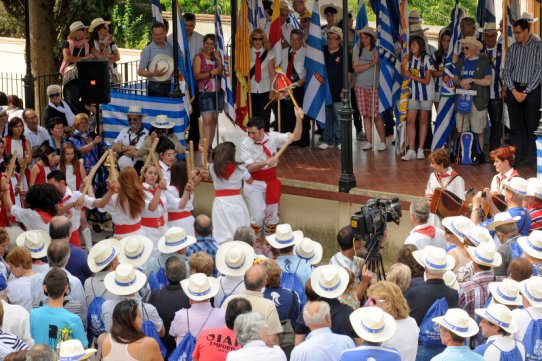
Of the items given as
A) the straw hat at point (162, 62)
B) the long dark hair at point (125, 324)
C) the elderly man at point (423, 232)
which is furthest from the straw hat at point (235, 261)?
the straw hat at point (162, 62)

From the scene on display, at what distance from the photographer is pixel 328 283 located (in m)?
8.94

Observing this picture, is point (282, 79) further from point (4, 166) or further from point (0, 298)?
point (0, 298)

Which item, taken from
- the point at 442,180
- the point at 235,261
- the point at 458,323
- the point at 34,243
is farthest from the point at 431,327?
the point at 442,180

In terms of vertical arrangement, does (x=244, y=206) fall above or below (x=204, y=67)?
below

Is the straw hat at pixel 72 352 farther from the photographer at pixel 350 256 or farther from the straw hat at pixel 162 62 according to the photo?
the straw hat at pixel 162 62

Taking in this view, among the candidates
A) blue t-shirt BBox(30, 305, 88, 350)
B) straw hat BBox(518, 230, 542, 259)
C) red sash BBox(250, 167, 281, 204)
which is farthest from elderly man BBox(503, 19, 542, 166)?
blue t-shirt BBox(30, 305, 88, 350)

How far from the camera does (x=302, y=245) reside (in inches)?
423

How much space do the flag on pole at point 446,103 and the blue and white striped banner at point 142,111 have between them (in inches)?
141

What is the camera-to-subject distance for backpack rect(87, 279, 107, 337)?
31.7 ft

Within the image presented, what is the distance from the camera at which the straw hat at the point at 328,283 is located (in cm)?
891

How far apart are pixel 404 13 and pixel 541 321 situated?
875cm

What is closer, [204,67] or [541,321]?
[541,321]

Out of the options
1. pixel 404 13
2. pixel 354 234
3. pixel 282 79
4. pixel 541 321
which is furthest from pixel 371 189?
pixel 541 321

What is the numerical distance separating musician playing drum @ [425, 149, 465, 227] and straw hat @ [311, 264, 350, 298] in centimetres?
434
